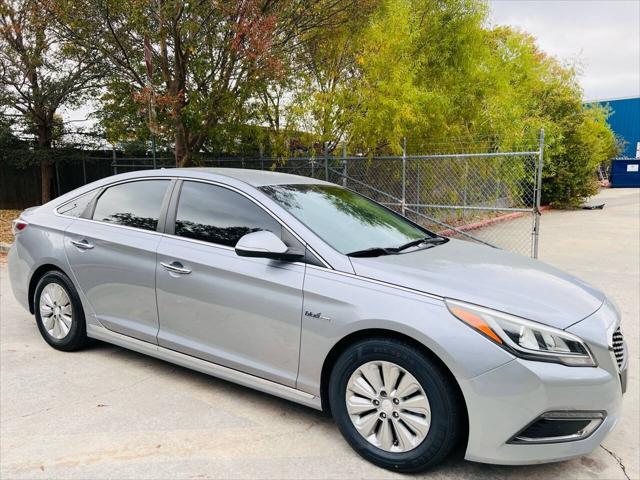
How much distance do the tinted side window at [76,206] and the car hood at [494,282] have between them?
267 centimetres

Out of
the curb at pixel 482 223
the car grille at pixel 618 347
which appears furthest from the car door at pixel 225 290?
the curb at pixel 482 223

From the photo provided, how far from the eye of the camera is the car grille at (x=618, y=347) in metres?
2.88

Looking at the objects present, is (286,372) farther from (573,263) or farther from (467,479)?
(573,263)

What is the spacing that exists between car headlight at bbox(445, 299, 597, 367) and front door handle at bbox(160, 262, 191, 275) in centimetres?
188

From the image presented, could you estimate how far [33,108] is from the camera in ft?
42.4

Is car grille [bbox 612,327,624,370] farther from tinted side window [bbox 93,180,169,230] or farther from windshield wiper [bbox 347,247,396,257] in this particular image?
tinted side window [bbox 93,180,169,230]

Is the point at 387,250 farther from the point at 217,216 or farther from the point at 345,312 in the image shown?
the point at 217,216

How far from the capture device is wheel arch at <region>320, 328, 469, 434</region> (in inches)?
106

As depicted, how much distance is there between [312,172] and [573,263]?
4813 millimetres

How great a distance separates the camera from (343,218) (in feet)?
12.3

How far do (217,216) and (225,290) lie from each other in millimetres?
580

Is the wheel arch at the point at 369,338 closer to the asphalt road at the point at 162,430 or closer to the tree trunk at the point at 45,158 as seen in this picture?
the asphalt road at the point at 162,430

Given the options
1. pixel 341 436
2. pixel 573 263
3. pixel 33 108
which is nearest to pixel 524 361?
pixel 341 436

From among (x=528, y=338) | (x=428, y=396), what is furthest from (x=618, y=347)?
(x=428, y=396)
